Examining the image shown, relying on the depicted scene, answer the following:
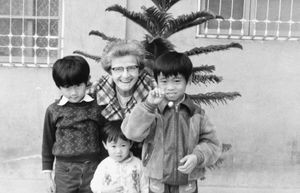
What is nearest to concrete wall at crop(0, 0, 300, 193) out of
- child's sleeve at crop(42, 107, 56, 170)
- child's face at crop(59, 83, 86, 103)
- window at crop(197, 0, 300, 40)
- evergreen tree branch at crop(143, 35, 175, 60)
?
window at crop(197, 0, 300, 40)

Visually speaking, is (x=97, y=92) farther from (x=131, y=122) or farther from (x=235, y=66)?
(x=235, y=66)

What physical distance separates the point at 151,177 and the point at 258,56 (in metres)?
2.89

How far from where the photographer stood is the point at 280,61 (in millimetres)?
5188

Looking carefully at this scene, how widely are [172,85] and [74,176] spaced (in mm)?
910

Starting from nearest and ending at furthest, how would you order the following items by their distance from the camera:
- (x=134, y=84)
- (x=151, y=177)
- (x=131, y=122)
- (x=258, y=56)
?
(x=131, y=122) → (x=151, y=177) → (x=134, y=84) → (x=258, y=56)

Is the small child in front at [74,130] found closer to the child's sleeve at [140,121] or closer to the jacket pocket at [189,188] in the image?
the child's sleeve at [140,121]

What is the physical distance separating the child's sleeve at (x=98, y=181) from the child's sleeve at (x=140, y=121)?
49 centimetres

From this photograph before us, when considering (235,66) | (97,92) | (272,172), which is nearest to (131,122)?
(97,92)

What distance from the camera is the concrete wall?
5.11 meters

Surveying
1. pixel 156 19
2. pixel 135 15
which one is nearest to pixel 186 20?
pixel 156 19

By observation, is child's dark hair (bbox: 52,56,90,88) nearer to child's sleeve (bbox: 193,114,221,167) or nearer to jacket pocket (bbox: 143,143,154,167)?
jacket pocket (bbox: 143,143,154,167)

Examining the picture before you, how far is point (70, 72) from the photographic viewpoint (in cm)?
284

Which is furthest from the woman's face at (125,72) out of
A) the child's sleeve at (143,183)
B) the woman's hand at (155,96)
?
the child's sleeve at (143,183)

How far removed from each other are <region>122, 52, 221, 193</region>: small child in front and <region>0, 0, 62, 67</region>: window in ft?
9.48
